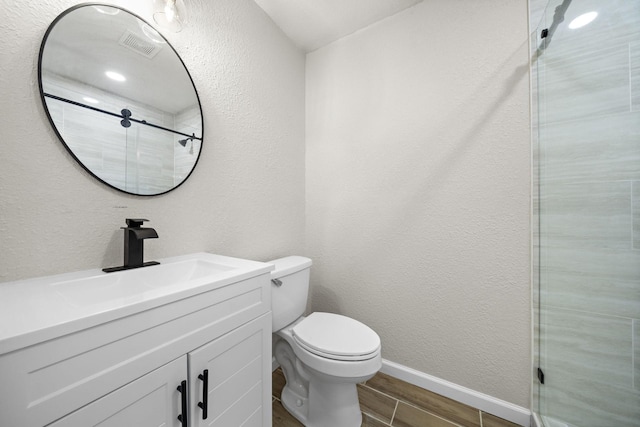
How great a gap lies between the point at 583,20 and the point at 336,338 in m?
1.67

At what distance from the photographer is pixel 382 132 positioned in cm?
162

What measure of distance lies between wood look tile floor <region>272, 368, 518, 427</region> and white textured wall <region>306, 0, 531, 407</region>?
0.43 ft

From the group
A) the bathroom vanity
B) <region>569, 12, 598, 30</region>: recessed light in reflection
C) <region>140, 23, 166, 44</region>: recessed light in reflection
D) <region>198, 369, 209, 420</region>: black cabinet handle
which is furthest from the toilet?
<region>569, 12, 598, 30</region>: recessed light in reflection

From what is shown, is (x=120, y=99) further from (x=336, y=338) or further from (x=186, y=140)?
(x=336, y=338)

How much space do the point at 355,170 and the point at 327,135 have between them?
370mm

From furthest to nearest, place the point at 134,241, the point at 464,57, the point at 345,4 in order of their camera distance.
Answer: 1. the point at 345,4
2. the point at 464,57
3. the point at 134,241

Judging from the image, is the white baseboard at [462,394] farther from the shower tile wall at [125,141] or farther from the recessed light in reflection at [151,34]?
the recessed light in reflection at [151,34]

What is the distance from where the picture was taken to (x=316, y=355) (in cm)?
112

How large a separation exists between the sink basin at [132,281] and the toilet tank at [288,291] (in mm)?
366

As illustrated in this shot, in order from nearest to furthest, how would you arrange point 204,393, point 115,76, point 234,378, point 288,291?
point 204,393 → point 234,378 → point 115,76 → point 288,291

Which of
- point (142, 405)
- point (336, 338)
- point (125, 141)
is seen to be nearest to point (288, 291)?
point (336, 338)

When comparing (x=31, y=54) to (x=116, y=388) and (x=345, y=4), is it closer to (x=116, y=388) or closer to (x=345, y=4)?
(x=116, y=388)

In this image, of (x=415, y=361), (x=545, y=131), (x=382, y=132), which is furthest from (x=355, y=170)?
(x=415, y=361)

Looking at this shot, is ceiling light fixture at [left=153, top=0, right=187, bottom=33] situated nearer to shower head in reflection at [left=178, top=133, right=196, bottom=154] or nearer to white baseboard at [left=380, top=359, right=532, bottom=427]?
shower head in reflection at [left=178, top=133, right=196, bottom=154]
